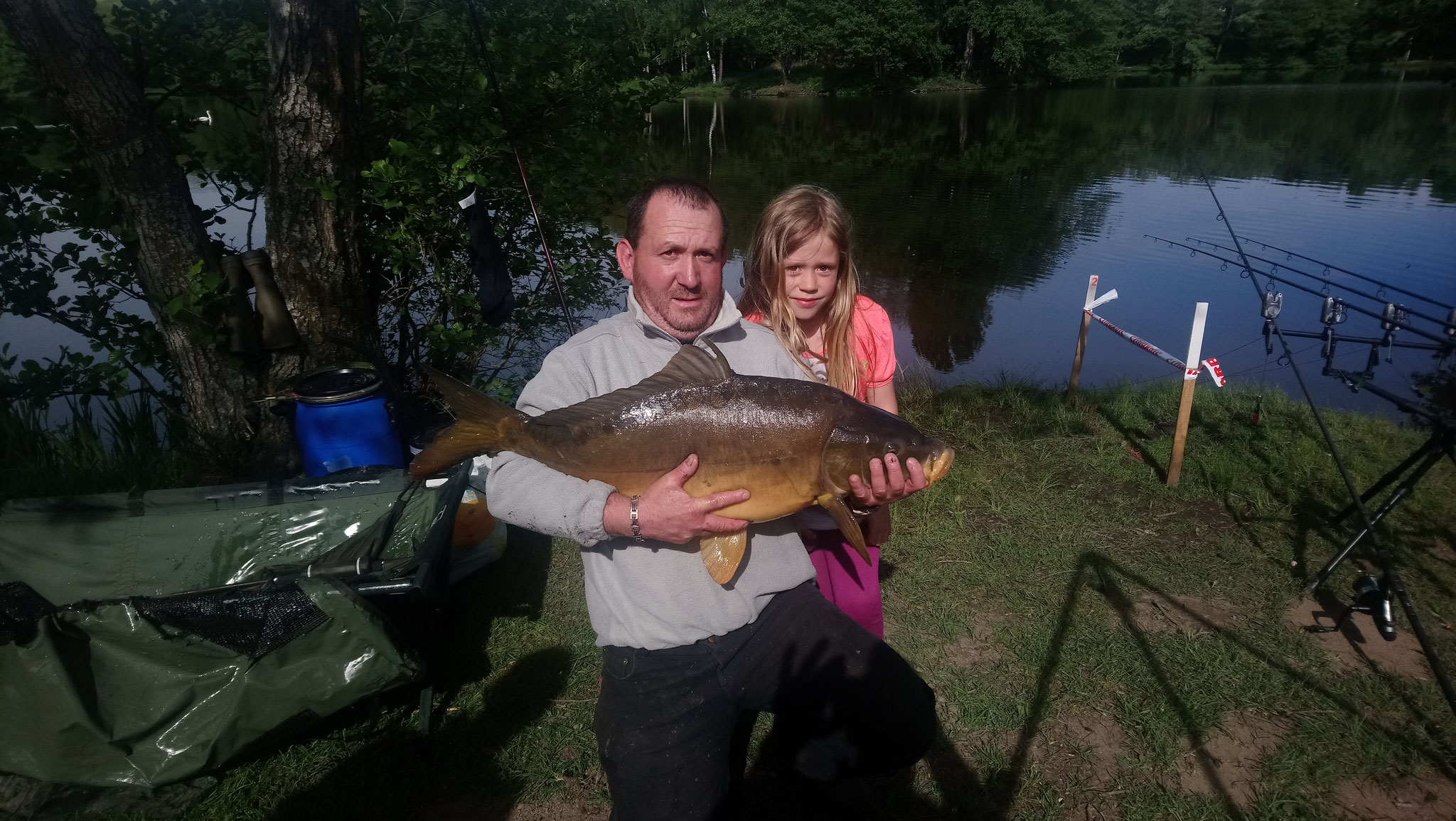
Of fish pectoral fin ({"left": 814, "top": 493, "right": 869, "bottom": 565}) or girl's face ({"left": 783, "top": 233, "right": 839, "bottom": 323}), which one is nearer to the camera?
fish pectoral fin ({"left": 814, "top": 493, "right": 869, "bottom": 565})

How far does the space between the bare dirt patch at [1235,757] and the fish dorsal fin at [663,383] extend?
243cm

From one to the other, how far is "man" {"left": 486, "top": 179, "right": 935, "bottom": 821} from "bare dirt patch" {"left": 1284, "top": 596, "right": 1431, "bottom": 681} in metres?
2.51

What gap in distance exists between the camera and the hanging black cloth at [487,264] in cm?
448

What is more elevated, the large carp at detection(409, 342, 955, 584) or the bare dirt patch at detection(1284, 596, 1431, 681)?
the large carp at detection(409, 342, 955, 584)

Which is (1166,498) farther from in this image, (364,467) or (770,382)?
(364,467)

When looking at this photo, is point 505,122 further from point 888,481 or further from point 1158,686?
point 1158,686

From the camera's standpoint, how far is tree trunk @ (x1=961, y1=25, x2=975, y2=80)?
55.6 metres

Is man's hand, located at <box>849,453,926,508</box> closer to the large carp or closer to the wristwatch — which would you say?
the large carp

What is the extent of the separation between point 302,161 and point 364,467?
1.86 metres

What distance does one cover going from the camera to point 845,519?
2.18 m

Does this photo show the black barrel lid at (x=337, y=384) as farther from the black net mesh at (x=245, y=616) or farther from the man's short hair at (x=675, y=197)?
the man's short hair at (x=675, y=197)

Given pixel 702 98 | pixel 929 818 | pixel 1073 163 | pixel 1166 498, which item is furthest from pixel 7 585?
pixel 702 98

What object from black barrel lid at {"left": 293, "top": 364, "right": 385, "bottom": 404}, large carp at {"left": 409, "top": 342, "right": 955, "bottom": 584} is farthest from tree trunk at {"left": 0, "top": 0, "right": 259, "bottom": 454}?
large carp at {"left": 409, "top": 342, "right": 955, "bottom": 584}

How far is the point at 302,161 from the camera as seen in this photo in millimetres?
4172
